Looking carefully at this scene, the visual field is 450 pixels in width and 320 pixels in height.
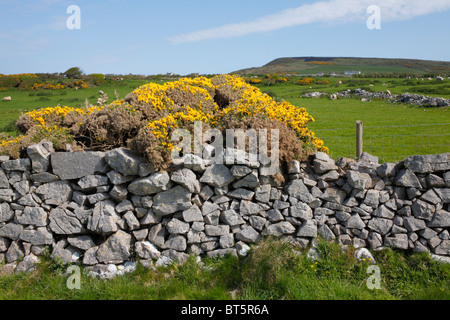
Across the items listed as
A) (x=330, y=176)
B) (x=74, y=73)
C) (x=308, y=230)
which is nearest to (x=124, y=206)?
(x=308, y=230)

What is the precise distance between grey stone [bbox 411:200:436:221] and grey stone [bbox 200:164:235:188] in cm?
371

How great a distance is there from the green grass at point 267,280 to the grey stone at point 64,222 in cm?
69

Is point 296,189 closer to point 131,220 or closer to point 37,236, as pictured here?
point 131,220

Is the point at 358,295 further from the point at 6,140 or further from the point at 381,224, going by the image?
the point at 6,140

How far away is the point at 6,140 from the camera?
7.86m

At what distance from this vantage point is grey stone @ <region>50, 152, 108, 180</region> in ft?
21.0

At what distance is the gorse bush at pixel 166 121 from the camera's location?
20.9 ft

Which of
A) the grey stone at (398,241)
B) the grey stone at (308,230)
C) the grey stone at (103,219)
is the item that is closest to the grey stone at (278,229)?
the grey stone at (308,230)

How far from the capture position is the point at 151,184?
6.09m

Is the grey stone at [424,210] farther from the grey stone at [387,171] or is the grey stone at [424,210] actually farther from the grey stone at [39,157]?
the grey stone at [39,157]

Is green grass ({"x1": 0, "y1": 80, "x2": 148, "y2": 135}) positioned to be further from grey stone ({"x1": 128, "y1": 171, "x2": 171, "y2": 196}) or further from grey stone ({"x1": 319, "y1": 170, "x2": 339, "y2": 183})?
grey stone ({"x1": 319, "y1": 170, "x2": 339, "y2": 183})
